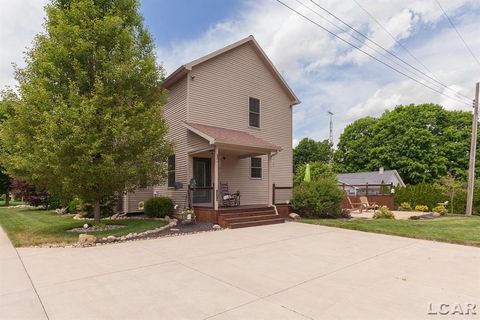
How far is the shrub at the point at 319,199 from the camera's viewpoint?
13500mm

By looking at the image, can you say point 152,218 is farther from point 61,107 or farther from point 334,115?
point 334,115

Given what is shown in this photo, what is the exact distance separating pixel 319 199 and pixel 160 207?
6.99 meters

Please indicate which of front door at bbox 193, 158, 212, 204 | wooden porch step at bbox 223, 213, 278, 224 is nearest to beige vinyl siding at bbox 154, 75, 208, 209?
front door at bbox 193, 158, 212, 204

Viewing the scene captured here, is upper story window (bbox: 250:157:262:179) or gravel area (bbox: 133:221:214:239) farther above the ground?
upper story window (bbox: 250:157:262:179)

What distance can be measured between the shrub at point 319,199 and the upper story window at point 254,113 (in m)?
4.04

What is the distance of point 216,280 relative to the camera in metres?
4.80

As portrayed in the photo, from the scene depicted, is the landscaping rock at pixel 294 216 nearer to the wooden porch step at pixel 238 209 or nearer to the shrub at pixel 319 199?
the shrub at pixel 319 199

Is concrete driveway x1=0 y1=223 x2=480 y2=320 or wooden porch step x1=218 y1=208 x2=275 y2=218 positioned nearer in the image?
concrete driveway x1=0 y1=223 x2=480 y2=320

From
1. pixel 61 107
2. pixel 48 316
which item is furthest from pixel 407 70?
pixel 48 316

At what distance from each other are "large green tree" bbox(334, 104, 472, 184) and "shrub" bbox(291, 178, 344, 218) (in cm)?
2931

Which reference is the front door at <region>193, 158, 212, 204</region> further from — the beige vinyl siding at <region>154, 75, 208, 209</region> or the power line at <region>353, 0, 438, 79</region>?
the power line at <region>353, 0, 438, 79</region>

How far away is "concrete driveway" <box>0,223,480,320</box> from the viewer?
3686 mm

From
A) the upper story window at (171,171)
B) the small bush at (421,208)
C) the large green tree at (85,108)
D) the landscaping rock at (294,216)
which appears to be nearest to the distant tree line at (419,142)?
the small bush at (421,208)

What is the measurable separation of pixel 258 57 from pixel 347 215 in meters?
9.26
